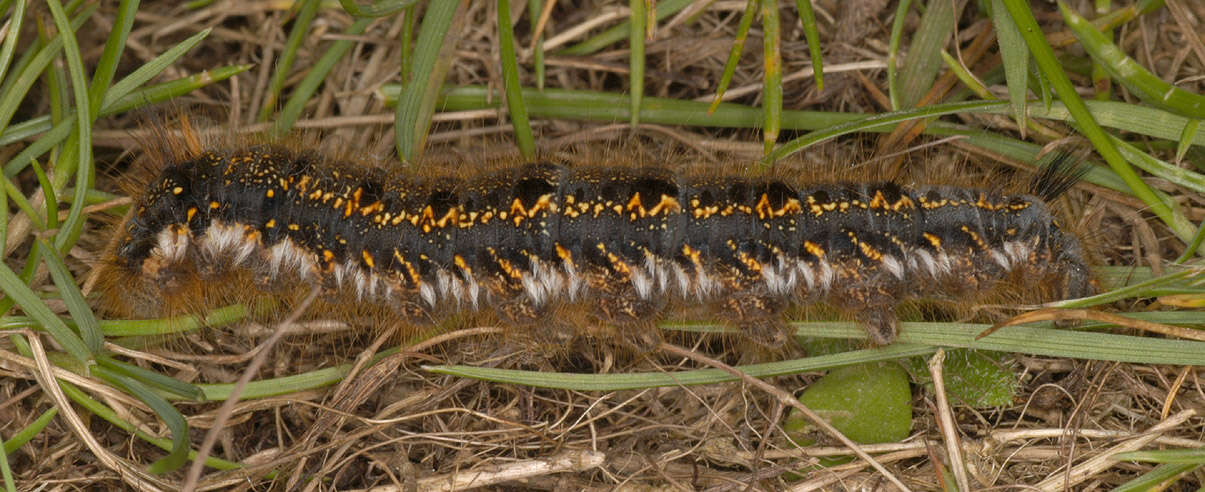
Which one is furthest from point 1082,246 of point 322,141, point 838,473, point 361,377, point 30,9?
point 30,9

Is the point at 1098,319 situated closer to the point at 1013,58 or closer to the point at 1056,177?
the point at 1056,177

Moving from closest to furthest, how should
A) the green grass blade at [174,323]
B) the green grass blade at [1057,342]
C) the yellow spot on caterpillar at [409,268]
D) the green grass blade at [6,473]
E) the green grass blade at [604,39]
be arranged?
the green grass blade at [6,473] → the green grass blade at [1057,342] → the yellow spot on caterpillar at [409,268] → the green grass blade at [174,323] → the green grass blade at [604,39]

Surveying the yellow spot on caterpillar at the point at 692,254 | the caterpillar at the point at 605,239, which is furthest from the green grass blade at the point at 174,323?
the yellow spot on caterpillar at the point at 692,254

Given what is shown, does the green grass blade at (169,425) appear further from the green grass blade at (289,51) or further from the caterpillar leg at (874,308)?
the caterpillar leg at (874,308)

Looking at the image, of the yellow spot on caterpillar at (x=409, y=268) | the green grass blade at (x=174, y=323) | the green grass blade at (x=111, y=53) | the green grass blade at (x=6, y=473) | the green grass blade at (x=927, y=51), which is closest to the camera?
the green grass blade at (x=6, y=473)

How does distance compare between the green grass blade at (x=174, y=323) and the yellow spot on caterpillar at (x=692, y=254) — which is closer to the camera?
the yellow spot on caterpillar at (x=692, y=254)

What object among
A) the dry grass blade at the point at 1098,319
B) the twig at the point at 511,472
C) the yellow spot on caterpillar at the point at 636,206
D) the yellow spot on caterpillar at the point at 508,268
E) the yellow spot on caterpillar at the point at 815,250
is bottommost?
the twig at the point at 511,472
